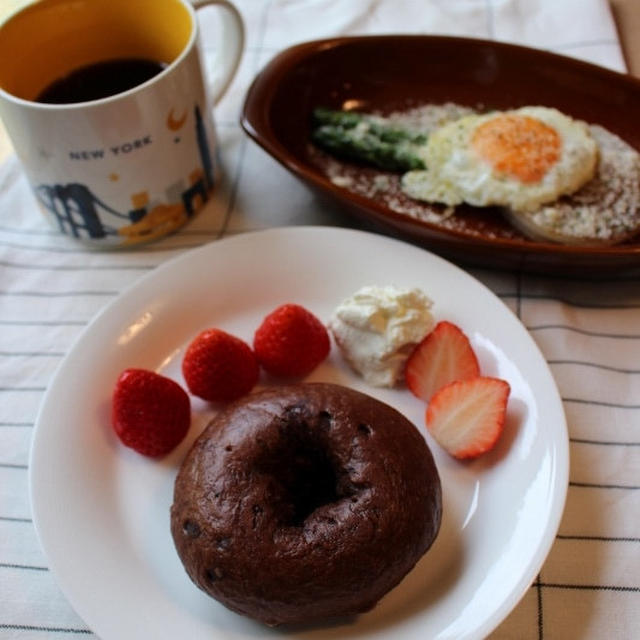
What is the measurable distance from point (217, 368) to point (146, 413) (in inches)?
5.3

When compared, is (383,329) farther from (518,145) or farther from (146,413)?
(518,145)

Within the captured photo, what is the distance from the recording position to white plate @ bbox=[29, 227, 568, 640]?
960 mm

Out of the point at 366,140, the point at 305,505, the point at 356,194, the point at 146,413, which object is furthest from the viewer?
the point at 366,140

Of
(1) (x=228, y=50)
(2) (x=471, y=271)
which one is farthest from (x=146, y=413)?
(1) (x=228, y=50)

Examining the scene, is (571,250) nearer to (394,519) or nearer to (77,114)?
(394,519)

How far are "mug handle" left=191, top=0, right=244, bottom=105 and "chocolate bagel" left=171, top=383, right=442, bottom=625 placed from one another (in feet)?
2.76

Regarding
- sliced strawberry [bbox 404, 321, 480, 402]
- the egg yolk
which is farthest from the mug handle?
sliced strawberry [bbox 404, 321, 480, 402]

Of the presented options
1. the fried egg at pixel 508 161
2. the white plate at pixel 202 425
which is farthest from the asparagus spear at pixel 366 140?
the white plate at pixel 202 425

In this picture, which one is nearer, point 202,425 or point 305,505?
point 305,505

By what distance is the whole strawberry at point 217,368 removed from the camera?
119cm

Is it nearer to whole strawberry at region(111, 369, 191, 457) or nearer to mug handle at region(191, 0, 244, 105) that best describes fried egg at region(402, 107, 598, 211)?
mug handle at region(191, 0, 244, 105)

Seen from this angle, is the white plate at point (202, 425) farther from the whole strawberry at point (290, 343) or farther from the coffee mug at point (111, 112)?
the coffee mug at point (111, 112)

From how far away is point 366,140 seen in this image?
61.7 inches

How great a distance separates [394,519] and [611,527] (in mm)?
363
